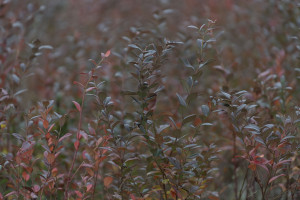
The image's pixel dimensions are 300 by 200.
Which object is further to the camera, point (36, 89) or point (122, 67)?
point (36, 89)

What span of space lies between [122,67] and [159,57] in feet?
3.70

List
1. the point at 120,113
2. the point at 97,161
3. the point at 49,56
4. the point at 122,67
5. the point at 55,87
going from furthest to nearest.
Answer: the point at 49,56 → the point at 55,87 → the point at 122,67 → the point at 120,113 → the point at 97,161

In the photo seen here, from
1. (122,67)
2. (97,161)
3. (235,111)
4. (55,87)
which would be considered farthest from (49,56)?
(235,111)

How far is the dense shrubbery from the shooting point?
1896mm

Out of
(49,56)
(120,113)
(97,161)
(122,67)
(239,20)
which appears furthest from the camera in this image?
(239,20)

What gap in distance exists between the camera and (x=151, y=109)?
6.39ft

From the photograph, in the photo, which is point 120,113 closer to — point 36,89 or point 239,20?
point 36,89

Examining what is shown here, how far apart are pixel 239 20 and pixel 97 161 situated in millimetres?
4137

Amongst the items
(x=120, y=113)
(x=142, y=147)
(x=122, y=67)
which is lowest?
(x=142, y=147)

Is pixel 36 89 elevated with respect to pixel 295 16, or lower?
lower

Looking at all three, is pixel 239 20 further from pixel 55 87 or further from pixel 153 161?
pixel 153 161

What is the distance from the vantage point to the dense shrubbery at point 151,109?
1896mm

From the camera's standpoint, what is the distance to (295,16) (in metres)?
A: 3.77

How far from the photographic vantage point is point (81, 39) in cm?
451
